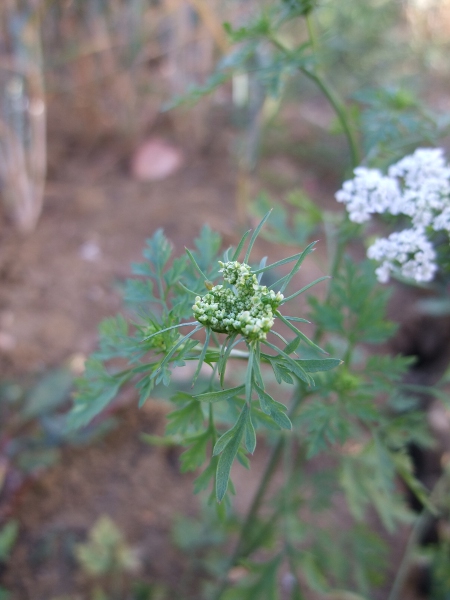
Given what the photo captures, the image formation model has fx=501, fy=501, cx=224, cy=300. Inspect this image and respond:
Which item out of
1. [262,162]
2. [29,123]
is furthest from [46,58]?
[262,162]

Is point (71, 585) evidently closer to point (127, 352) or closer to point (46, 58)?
point (127, 352)

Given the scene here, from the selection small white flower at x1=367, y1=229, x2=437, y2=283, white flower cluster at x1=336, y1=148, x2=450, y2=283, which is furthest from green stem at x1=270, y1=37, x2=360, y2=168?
small white flower at x1=367, y1=229, x2=437, y2=283

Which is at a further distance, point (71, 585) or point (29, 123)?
point (29, 123)

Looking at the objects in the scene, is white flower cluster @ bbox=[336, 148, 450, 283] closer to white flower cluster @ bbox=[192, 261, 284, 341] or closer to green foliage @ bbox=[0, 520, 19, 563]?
white flower cluster @ bbox=[192, 261, 284, 341]

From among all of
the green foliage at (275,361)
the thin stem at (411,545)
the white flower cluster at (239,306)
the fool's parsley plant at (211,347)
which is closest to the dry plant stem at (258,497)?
the green foliage at (275,361)

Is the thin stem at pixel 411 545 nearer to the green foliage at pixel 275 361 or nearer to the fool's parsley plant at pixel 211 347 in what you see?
the green foliage at pixel 275 361

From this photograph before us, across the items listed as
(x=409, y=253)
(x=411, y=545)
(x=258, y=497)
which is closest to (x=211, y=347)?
(x=409, y=253)
